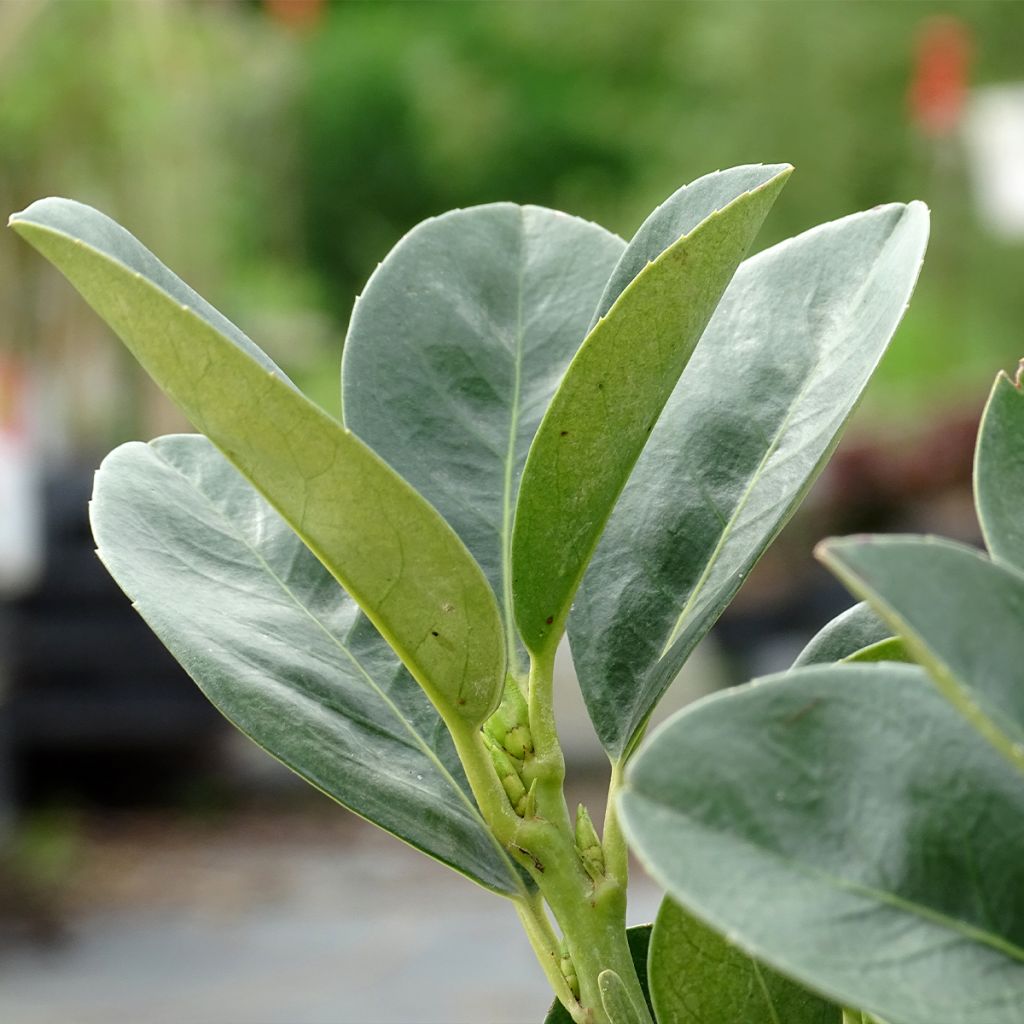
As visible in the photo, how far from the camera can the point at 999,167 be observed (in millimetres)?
9180

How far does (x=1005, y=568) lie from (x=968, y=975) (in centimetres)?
5

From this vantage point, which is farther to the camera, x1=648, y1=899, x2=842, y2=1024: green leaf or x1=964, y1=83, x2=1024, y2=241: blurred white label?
x1=964, y1=83, x2=1024, y2=241: blurred white label

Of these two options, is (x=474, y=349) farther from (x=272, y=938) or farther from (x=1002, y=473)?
(x=272, y=938)

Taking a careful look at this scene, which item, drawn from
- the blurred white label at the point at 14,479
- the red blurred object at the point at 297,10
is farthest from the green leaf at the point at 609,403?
the red blurred object at the point at 297,10

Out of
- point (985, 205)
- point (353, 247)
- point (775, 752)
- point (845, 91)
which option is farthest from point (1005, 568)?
point (353, 247)

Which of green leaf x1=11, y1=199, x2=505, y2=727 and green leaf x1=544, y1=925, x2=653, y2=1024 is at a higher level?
green leaf x1=11, y1=199, x2=505, y2=727

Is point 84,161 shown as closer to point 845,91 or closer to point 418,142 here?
point 845,91

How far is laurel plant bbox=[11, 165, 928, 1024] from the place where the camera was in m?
0.26

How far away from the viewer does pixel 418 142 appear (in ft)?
43.4

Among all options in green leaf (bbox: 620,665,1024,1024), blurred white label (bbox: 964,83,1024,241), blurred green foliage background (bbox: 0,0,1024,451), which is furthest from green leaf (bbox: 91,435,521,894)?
blurred white label (bbox: 964,83,1024,241)

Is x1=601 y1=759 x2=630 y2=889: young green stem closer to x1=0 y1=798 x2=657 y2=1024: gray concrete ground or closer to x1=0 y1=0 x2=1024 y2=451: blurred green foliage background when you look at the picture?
x1=0 y1=798 x2=657 y2=1024: gray concrete ground

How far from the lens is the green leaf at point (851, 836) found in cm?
20

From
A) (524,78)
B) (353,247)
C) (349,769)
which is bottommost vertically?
(353,247)

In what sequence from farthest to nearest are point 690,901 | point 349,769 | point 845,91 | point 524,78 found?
point 524,78 < point 845,91 < point 349,769 < point 690,901
